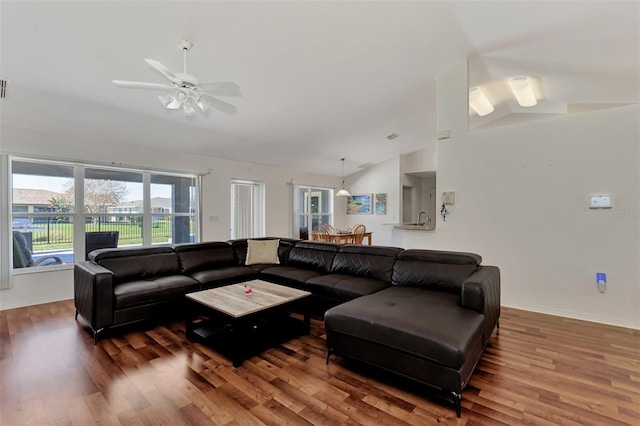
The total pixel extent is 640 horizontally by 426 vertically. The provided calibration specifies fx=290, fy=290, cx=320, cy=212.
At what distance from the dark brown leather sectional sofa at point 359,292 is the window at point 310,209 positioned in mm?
3004

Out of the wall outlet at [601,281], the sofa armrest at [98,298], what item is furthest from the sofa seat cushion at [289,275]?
the wall outlet at [601,281]

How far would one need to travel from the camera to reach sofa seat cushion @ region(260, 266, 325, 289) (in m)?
3.61

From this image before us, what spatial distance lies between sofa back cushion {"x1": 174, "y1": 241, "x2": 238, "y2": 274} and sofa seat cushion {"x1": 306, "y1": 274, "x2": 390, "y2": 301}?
155cm

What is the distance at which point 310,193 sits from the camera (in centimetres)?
842

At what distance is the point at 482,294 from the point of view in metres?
2.29

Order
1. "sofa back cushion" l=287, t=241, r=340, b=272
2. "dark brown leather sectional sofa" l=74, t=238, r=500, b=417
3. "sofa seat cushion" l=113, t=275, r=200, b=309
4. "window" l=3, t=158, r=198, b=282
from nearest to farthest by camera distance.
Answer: "dark brown leather sectional sofa" l=74, t=238, r=500, b=417, "sofa seat cushion" l=113, t=275, r=200, b=309, "window" l=3, t=158, r=198, b=282, "sofa back cushion" l=287, t=241, r=340, b=272

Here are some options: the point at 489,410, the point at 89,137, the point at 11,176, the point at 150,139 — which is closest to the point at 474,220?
the point at 489,410

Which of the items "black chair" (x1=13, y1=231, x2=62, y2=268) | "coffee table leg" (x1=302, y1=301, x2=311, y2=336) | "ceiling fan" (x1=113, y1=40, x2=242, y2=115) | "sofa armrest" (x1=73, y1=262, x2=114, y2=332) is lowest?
"coffee table leg" (x1=302, y1=301, x2=311, y2=336)

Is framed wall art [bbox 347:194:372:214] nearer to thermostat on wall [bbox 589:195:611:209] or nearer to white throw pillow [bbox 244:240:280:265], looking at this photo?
white throw pillow [bbox 244:240:280:265]

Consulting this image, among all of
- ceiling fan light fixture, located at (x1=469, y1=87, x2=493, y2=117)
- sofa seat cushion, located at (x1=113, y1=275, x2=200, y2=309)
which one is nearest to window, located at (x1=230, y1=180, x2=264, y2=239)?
sofa seat cushion, located at (x1=113, y1=275, x2=200, y2=309)

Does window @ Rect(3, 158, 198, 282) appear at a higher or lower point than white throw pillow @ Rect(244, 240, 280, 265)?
higher

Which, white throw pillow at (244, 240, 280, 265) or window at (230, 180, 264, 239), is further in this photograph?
window at (230, 180, 264, 239)

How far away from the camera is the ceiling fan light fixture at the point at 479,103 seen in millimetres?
4977

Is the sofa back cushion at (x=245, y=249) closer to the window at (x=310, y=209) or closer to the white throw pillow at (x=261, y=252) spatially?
the white throw pillow at (x=261, y=252)
